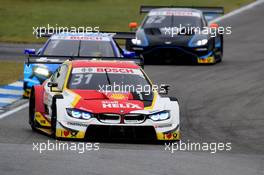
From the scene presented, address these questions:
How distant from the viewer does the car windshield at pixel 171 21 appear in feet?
92.2

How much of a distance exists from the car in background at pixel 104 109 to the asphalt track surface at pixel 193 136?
8.8 inches

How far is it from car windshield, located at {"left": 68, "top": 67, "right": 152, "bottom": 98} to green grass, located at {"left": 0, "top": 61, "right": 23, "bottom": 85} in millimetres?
7555

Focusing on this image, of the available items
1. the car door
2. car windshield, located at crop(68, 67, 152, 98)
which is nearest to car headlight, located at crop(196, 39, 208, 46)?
the car door

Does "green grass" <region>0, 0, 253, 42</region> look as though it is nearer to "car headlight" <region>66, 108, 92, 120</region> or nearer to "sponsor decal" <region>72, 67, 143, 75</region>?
"sponsor decal" <region>72, 67, 143, 75</region>

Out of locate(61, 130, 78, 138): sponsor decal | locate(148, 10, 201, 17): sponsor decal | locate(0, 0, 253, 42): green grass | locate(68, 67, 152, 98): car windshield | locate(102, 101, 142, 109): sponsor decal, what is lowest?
locate(0, 0, 253, 42): green grass

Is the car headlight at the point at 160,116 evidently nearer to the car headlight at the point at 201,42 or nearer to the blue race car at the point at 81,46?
the blue race car at the point at 81,46

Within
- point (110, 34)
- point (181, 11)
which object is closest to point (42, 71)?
point (110, 34)

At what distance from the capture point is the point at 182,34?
27344mm

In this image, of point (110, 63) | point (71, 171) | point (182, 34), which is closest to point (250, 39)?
point (182, 34)

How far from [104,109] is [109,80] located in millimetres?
1329

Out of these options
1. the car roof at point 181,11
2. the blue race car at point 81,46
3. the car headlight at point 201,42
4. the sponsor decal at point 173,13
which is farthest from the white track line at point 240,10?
the blue race car at point 81,46

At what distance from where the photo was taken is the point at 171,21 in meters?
28.3

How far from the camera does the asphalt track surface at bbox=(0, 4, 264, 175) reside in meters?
12.0

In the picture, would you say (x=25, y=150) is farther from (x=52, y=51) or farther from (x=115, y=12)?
(x=115, y=12)
